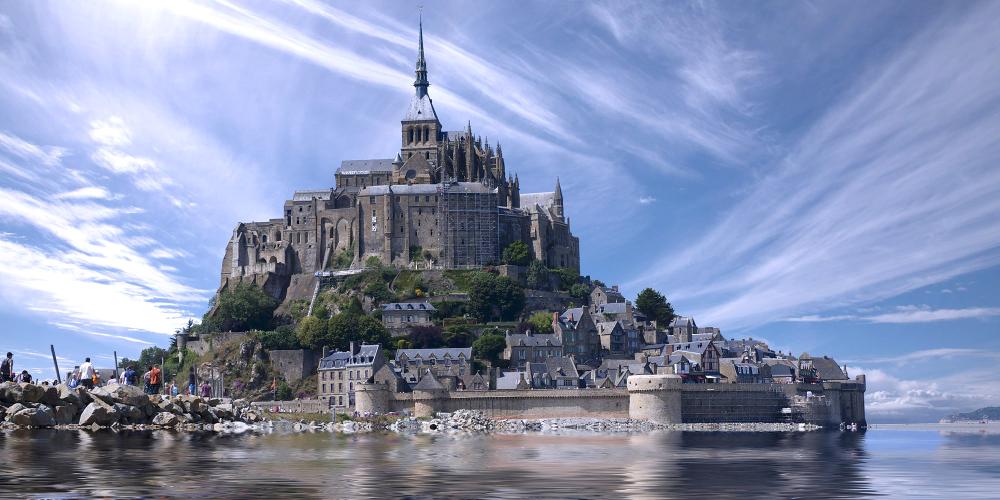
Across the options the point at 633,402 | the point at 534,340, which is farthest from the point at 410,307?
the point at 633,402

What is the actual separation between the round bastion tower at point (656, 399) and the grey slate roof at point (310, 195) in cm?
5598

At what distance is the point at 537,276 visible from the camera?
112750 millimetres

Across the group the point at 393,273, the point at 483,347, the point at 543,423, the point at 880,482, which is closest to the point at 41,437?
the point at 880,482

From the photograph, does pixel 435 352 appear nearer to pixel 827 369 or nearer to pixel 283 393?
pixel 283 393

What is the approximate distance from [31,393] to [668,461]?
24.2 m

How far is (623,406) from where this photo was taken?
3206 inches

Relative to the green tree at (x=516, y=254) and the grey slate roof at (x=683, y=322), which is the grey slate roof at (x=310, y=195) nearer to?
the green tree at (x=516, y=254)

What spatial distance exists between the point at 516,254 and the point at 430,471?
275 ft

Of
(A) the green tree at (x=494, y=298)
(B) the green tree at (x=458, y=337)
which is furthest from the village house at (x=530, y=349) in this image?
(A) the green tree at (x=494, y=298)

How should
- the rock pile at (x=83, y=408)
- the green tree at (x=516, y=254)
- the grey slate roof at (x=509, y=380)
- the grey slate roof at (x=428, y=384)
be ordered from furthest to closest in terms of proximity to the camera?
the green tree at (x=516, y=254) < the grey slate roof at (x=509, y=380) < the grey slate roof at (x=428, y=384) < the rock pile at (x=83, y=408)

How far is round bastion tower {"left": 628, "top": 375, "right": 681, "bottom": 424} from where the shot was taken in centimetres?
7919

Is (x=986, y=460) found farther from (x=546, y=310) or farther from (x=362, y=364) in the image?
(x=546, y=310)

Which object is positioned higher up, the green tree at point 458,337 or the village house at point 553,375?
the green tree at point 458,337

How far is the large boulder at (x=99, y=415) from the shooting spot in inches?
1537
